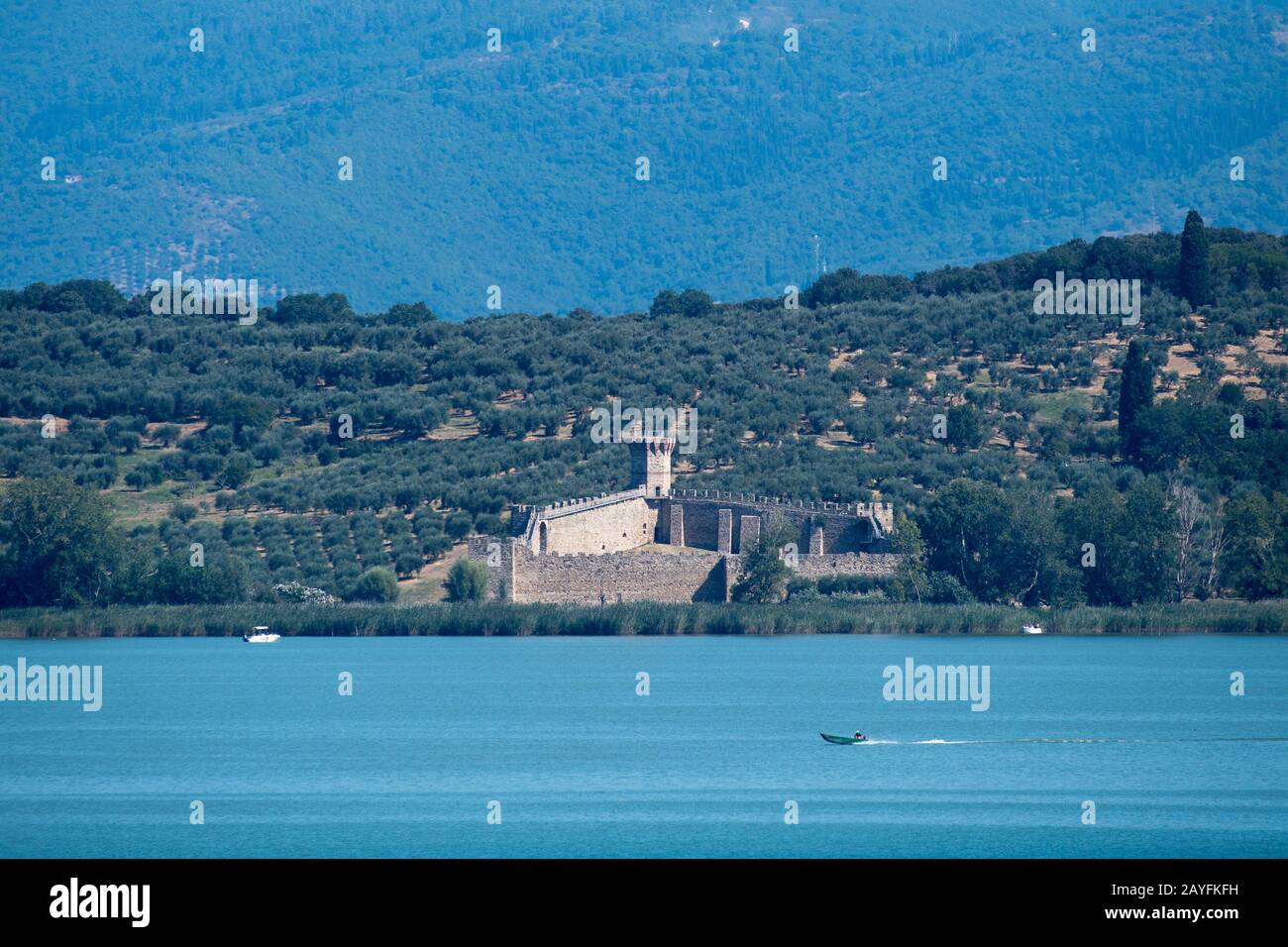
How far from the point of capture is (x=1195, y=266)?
313 feet

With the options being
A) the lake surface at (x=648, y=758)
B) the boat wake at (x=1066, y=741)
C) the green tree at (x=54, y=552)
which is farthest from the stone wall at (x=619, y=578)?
the boat wake at (x=1066, y=741)

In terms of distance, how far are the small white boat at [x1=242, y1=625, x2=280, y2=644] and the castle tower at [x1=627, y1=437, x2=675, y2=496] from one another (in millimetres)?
16904

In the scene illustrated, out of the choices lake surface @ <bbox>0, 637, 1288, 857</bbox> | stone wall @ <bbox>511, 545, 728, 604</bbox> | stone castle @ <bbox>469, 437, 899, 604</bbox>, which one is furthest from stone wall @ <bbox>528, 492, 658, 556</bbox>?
lake surface @ <bbox>0, 637, 1288, 857</bbox>

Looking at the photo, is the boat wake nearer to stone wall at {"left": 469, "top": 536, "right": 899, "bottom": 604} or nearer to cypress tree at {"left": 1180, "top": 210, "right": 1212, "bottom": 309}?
stone wall at {"left": 469, "top": 536, "right": 899, "bottom": 604}

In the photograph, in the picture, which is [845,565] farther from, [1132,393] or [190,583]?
[190,583]

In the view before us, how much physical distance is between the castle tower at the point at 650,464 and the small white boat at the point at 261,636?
55.5ft

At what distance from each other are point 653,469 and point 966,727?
3234cm

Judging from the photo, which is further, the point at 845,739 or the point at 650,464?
the point at 650,464

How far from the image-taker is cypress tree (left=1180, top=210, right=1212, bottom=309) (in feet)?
311

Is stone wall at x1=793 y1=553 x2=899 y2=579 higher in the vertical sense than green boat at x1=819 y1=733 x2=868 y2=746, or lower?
higher

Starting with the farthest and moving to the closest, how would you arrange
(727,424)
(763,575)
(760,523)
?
(727,424) → (760,523) → (763,575)

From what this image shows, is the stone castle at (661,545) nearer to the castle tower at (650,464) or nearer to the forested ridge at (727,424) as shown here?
the castle tower at (650,464)

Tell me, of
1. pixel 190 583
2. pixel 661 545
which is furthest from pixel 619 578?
pixel 190 583

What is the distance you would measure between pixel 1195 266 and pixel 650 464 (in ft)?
112
